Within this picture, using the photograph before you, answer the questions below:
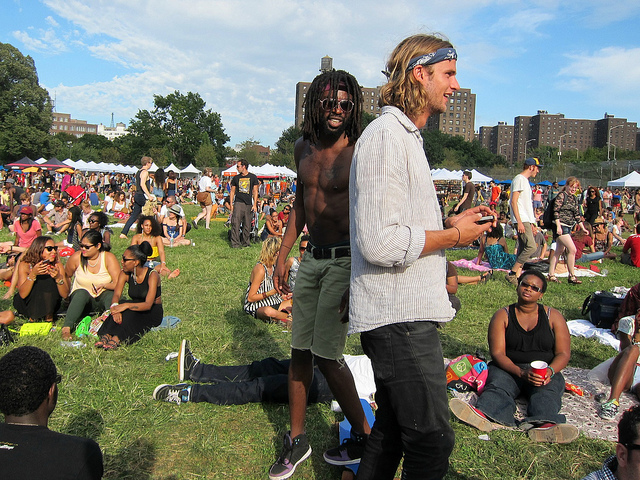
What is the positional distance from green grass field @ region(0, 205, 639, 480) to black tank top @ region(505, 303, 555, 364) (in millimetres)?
794

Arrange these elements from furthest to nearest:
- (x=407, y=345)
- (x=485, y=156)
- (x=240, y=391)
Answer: (x=485, y=156), (x=240, y=391), (x=407, y=345)

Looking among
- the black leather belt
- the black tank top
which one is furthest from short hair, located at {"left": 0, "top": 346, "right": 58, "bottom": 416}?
the black tank top

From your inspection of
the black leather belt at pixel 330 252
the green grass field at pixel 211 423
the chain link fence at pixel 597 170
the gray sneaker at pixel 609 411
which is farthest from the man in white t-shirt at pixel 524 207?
the chain link fence at pixel 597 170

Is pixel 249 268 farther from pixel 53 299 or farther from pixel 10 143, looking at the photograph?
pixel 10 143

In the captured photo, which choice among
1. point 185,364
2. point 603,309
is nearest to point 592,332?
point 603,309

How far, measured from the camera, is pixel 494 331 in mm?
4211

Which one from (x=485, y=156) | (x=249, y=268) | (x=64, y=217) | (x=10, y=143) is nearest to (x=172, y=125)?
Answer: (x=10, y=143)

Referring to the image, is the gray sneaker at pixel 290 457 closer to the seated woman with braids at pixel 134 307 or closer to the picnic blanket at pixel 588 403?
the picnic blanket at pixel 588 403

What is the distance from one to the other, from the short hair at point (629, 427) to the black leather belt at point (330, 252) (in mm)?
1488

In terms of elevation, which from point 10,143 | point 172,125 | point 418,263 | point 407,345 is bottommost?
point 407,345

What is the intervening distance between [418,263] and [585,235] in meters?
11.6

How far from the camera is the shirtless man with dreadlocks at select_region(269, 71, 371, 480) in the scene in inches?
105

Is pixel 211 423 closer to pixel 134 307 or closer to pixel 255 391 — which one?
pixel 255 391

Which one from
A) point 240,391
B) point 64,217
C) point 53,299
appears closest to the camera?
point 240,391
